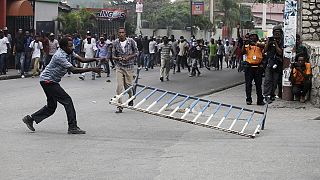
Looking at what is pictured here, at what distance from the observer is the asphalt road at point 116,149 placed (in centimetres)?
747

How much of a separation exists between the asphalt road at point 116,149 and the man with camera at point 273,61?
3.92m

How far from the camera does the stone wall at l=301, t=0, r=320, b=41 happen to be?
16.7 metres

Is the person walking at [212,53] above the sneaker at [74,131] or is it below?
above

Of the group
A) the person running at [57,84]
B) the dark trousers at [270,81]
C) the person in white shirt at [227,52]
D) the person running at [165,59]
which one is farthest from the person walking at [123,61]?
the person in white shirt at [227,52]

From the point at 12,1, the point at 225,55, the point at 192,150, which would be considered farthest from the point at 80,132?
the point at 225,55

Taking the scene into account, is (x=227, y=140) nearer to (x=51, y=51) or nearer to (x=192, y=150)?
(x=192, y=150)

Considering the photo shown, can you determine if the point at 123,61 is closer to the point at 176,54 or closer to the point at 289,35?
the point at 289,35

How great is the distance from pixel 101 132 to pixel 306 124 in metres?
4.02

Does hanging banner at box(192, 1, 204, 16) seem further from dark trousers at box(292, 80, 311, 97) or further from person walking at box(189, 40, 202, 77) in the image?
dark trousers at box(292, 80, 311, 97)

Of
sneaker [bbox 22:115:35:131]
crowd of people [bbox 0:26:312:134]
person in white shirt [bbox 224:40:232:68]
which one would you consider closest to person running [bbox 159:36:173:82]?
crowd of people [bbox 0:26:312:134]

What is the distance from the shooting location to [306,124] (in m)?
11.8

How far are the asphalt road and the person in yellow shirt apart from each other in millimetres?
3872

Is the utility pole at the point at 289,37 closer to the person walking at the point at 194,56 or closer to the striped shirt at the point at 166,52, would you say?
the striped shirt at the point at 166,52

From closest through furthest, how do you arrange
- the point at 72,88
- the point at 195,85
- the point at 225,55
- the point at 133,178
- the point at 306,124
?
the point at 133,178 < the point at 306,124 < the point at 72,88 < the point at 195,85 < the point at 225,55
